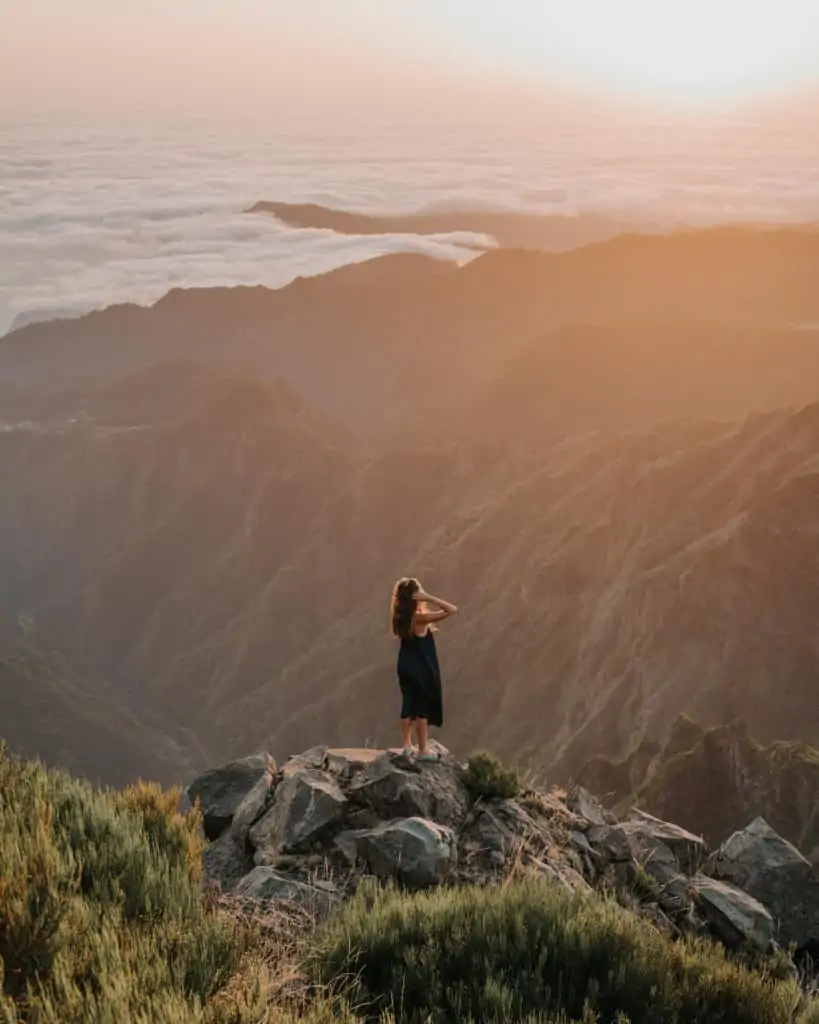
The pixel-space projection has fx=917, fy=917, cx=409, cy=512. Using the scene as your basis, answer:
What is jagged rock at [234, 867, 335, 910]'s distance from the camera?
24.0ft

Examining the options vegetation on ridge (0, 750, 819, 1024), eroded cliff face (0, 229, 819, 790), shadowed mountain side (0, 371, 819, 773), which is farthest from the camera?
eroded cliff face (0, 229, 819, 790)

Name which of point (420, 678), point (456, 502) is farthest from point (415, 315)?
point (420, 678)

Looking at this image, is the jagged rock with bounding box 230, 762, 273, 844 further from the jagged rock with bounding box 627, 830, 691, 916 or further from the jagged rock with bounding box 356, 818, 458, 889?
the jagged rock with bounding box 627, 830, 691, 916

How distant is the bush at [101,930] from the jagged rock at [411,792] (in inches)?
109

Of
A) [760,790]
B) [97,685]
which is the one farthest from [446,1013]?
[97,685]

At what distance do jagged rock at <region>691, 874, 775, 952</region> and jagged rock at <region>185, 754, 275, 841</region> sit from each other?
15.4ft

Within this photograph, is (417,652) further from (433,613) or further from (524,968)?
(524,968)

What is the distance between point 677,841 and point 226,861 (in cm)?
520

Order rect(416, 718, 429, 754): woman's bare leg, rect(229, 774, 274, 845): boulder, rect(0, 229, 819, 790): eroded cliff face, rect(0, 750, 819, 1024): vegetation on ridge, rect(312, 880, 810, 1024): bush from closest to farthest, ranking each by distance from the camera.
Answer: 1. rect(0, 750, 819, 1024): vegetation on ridge
2. rect(312, 880, 810, 1024): bush
3. rect(229, 774, 274, 845): boulder
4. rect(416, 718, 429, 754): woman's bare leg
5. rect(0, 229, 819, 790): eroded cliff face

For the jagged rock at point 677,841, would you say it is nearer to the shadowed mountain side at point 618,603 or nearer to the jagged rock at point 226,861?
the jagged rock at point 226,861

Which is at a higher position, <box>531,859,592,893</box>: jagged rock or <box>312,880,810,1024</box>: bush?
<box>312,880,810,1024</box>: bush

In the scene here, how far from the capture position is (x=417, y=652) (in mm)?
9570

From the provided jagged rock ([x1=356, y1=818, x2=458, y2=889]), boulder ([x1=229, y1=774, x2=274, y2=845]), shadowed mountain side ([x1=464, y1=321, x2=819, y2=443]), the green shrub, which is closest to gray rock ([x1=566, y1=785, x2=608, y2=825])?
the green shrub

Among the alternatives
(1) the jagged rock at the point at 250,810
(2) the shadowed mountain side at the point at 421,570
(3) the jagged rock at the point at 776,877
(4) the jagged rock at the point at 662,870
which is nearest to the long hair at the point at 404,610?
(1) the jagged rock at the point at 250,810
